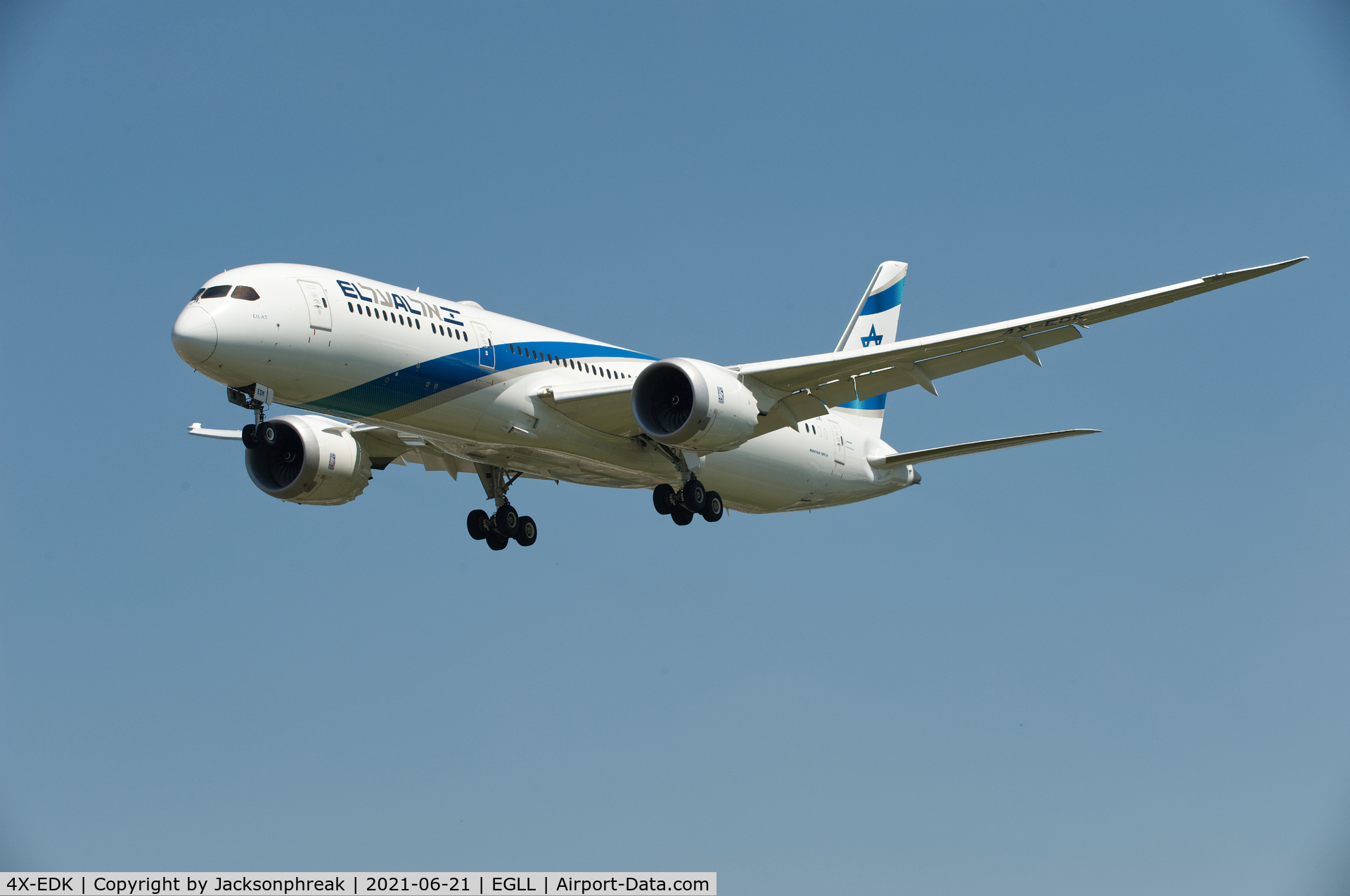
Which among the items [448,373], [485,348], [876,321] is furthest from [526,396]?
[876,321]

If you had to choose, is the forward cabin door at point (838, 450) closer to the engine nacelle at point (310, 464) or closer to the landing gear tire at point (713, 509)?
the landing gear tire at point (713, 509)

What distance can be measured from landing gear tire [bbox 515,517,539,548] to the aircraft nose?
1125 cm

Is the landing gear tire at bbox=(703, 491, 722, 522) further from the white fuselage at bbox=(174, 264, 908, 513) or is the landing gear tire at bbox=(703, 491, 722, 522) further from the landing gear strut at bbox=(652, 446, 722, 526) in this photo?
the white fuselage at bbox=(174, 264, 908, 513)

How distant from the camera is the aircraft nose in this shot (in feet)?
84.3

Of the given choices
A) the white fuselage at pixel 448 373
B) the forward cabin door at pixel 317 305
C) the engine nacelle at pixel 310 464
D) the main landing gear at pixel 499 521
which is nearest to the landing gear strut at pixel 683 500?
the white fuselage at pixel 448 373

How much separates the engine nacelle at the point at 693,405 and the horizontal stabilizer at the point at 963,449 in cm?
613

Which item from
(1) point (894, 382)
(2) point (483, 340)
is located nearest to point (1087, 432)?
(1) point (894, 382)

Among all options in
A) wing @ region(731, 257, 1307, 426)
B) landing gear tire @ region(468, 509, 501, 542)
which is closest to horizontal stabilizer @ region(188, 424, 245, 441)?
landing gear tire @ region(468, 509, 501, 542)

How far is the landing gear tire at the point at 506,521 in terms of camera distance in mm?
→ 35312

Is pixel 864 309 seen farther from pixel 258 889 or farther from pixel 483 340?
pixel 258 889

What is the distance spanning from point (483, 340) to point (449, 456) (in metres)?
6.15

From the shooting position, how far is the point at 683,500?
3312 centimetres

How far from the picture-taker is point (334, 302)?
27.6 m

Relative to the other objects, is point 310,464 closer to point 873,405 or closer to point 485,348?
point 485,348
